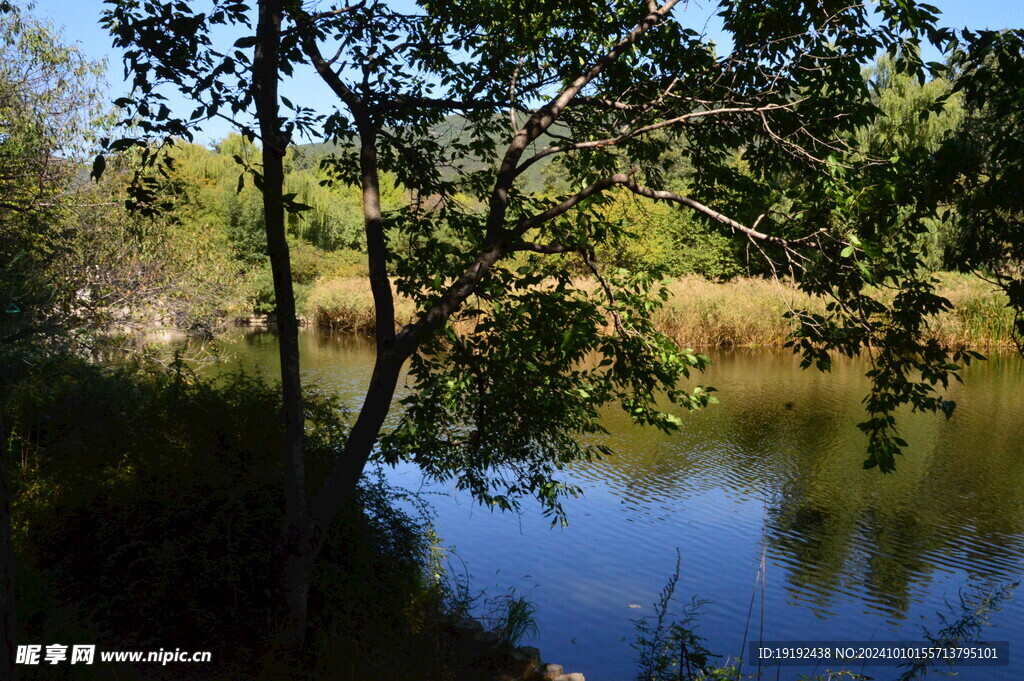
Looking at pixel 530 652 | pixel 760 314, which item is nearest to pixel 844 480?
pixel 530 652

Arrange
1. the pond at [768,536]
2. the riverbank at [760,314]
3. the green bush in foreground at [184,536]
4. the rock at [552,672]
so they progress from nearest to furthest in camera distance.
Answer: the green bush in foreground at [184,536]
the rock at [552,672]
the pond at [768,536]
the riverbank at [760,314]

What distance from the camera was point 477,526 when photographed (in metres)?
10.6

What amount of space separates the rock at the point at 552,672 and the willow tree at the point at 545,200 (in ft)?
4.29

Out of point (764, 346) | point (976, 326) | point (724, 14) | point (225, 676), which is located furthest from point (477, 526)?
point (976, 326)

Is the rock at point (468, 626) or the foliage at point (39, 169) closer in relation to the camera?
the rock at point (468, 626)

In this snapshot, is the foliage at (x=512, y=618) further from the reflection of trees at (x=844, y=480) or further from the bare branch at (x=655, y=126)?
the bare branch at (x=655, y=126)

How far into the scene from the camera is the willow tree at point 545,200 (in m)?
5.23

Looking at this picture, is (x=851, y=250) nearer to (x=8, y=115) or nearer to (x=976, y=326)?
(x=8, y=115)

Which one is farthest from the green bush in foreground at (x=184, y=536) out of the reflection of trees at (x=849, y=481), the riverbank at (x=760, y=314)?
the riverbank at (x=760, y=314)

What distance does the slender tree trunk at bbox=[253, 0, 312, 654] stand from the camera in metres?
5.18

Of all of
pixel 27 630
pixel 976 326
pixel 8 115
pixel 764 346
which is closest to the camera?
pixel 27 630

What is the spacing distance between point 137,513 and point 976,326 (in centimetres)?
2380

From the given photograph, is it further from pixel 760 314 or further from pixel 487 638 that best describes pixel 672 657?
pixel 760 314

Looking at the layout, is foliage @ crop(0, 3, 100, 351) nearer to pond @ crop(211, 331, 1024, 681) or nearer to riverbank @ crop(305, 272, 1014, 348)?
pond @ crop(211, 331, 1024, 681)
